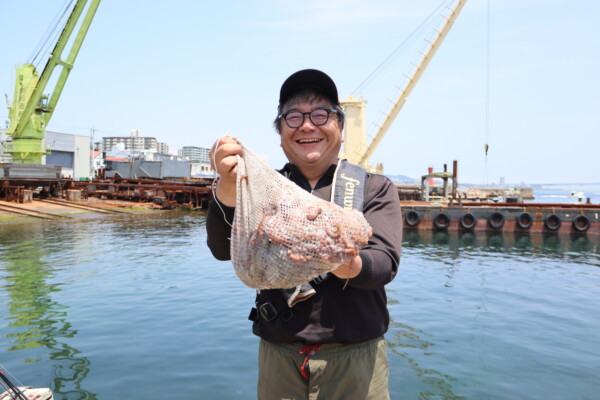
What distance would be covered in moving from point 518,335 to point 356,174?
25.1 feet

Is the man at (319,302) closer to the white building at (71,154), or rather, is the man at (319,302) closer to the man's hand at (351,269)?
the man's hand at (351,269)

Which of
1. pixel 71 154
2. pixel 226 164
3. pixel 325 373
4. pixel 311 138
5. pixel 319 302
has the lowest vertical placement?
pixel 325 373

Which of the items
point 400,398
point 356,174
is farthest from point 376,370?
point 400,398

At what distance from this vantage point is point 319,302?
2.23 metres

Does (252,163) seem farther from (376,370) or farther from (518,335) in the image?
(518,335)

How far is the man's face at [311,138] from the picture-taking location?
92.7 inches

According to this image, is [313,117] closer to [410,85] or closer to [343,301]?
[343,301]

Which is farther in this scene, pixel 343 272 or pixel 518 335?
pixel 518 335

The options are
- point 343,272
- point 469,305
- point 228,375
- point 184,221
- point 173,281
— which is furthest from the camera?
point 184,221

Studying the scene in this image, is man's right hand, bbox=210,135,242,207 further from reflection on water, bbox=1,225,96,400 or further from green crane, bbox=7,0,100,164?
green crane, bbox=7,0,100,164

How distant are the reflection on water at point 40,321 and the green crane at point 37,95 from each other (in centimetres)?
2817

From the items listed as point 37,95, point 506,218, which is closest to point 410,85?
point 506,218

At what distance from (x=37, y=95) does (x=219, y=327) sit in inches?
1489

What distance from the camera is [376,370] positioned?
232cm
